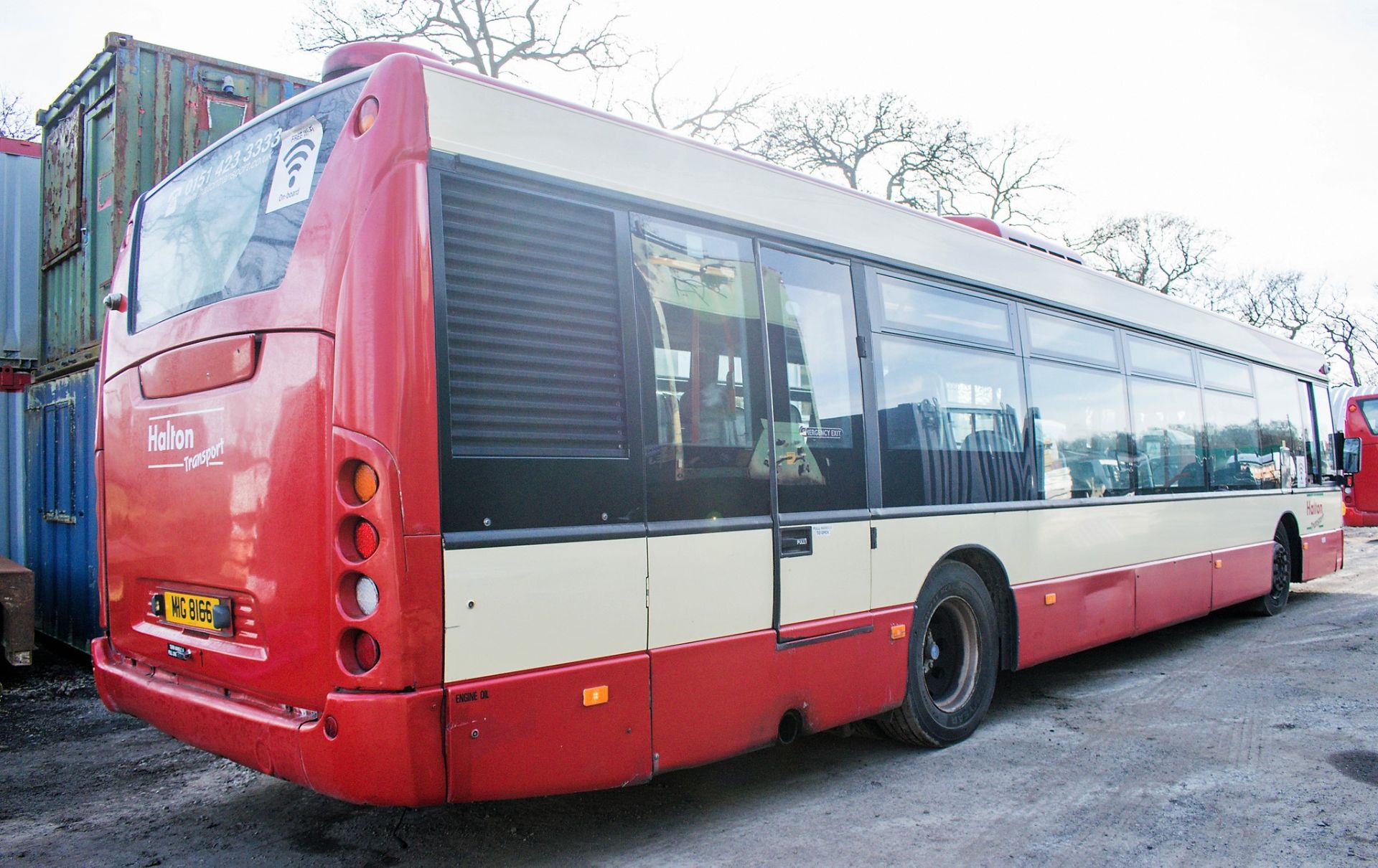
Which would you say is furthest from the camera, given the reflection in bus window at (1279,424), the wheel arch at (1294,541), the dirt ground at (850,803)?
the wheel arch at (1294,541)

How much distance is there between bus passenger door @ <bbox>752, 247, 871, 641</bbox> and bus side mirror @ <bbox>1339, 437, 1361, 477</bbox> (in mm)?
9807

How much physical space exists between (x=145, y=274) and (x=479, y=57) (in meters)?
18.4

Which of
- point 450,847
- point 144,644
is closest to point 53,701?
point 144,644

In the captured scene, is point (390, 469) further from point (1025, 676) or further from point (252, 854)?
point (1025, 676)

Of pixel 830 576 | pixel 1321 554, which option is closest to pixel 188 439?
pixel 830 576

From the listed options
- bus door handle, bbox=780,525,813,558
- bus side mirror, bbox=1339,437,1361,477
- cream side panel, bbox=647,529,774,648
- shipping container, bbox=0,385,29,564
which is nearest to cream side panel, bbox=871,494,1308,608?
bus door handle, bbox=780,525,813,558

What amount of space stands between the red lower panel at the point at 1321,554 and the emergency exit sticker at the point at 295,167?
10.8 metres

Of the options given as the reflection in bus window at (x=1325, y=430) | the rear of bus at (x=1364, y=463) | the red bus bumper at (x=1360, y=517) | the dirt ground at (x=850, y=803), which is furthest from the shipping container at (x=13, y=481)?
the red bus bumper at (x=1360, y=517)

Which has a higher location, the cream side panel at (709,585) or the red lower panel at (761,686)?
the cream side panel at (709,585)

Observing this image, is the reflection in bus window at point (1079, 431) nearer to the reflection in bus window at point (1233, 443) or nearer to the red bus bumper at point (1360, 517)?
the reflection in bus window at point (1233, 443)

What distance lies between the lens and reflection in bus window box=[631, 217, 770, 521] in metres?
3.90

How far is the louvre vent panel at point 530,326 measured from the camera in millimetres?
3328

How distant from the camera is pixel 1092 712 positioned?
6230mm

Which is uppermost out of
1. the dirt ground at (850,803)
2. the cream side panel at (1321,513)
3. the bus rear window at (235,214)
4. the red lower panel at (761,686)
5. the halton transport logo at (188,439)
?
the bus rear window at (235,214)
